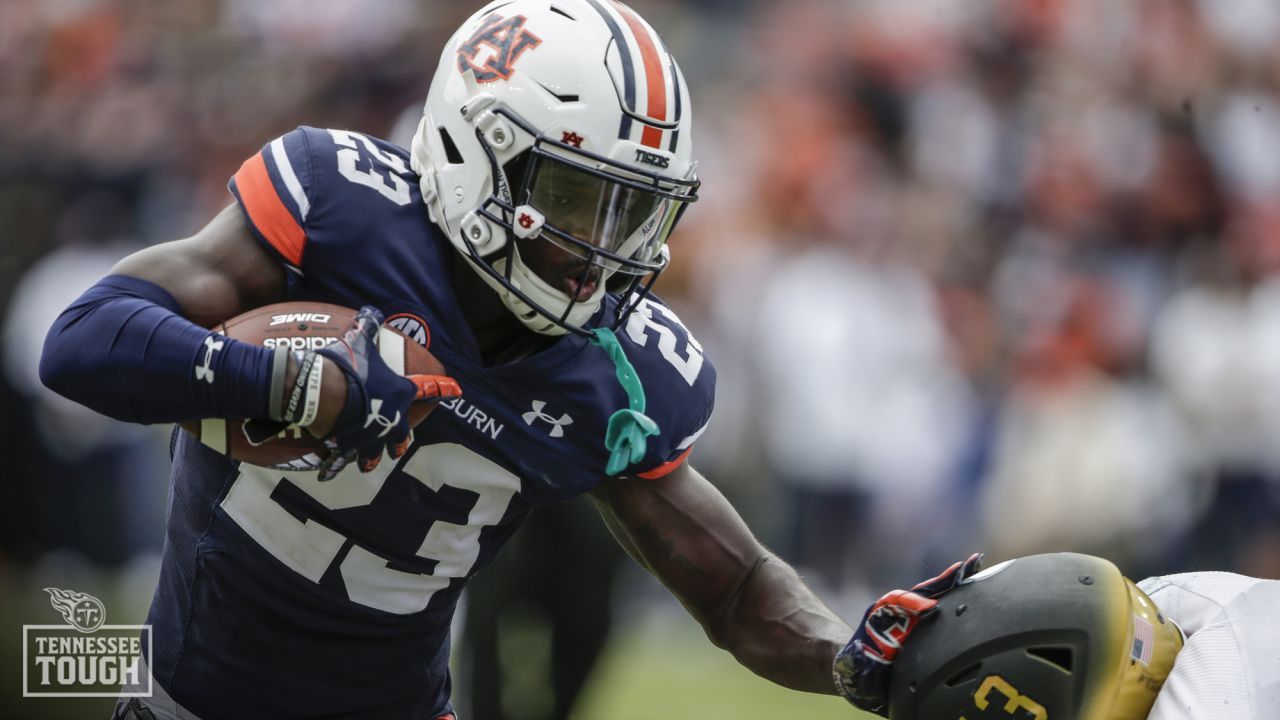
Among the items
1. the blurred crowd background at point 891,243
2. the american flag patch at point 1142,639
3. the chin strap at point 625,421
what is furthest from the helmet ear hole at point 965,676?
the blurred crowd background at point 891,243

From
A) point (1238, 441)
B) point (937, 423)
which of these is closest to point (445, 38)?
point (937, 423)

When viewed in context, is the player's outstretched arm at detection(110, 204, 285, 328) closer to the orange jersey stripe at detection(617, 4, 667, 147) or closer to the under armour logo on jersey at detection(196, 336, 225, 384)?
the under armour logo on jersey at detection(196, 336, 225, 384)

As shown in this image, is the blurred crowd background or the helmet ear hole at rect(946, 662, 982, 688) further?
the blurred crowd background

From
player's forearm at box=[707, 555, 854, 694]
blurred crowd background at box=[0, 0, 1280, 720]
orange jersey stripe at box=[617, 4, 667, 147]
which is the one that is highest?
orange jersey stripe at box=[617, 4, 667, 147]

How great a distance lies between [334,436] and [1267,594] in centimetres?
151

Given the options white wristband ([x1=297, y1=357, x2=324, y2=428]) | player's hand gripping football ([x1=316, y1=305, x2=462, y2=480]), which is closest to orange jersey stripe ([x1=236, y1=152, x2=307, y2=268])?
player's hand gripping football ([x1=316, y1=305, x2=462, y2=480])

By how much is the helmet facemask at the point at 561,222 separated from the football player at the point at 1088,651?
82 centimetres

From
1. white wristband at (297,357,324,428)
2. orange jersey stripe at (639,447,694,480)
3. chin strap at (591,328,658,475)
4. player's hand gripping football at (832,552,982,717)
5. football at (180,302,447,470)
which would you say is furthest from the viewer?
orange jersey stripe at (639,447,694,480)

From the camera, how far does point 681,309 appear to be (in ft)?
20.5

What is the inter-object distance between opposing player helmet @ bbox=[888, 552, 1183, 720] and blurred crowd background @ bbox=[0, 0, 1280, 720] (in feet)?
13.4

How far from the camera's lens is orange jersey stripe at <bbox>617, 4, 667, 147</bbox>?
2.61m

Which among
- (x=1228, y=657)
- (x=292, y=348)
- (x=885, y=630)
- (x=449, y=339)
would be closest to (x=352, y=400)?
(x=292, y=348)

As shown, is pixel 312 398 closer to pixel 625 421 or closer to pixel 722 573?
pixel 625 421

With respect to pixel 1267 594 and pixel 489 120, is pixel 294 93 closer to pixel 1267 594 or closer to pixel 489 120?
pixel 489 120
